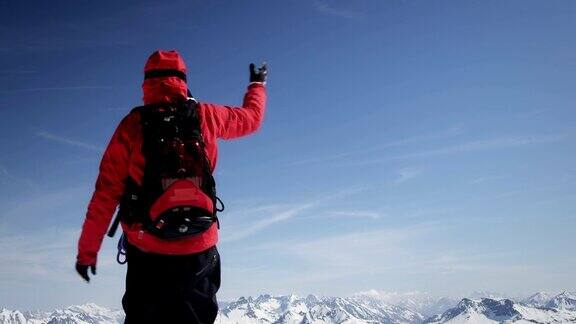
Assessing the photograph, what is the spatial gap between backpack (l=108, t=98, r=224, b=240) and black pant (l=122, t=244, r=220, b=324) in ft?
0.97

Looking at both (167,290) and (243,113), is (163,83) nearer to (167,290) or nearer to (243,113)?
(243,113)

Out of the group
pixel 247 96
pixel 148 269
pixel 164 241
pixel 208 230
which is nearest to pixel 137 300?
pixel 148 269

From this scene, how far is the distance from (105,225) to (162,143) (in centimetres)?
107

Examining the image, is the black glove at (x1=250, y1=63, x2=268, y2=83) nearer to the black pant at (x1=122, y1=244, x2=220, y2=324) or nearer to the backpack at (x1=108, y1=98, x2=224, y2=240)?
the backpack at (x1=108, y1=98, x2=224, y2=240)

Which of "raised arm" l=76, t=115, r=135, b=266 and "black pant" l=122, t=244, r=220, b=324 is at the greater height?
"raised arm" l=76, t=115, r=135, b=266

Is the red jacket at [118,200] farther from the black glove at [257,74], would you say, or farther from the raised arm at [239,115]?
the black glove at [257,74]

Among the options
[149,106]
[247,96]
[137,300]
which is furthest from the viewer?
[247,96]

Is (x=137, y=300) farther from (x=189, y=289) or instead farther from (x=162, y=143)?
(x=162, y=143)

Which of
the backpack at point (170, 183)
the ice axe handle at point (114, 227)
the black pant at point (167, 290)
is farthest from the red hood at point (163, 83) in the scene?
the black pant at point (167, 290)

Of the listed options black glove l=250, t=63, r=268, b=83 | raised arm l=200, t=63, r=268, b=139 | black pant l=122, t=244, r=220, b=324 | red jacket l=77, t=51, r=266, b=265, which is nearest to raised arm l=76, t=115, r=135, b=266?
red jacket l=77, t=51, r=266, b=265

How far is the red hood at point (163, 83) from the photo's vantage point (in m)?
5.31

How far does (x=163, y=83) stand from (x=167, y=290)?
224cm

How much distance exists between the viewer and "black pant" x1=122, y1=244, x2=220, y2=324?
4727mm

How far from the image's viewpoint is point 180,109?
17.0 feet
